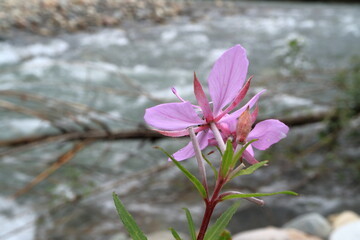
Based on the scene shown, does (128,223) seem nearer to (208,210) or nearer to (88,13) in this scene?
(208,210)

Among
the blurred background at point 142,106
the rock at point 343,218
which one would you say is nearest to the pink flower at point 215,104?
the blurred background at point 142,106

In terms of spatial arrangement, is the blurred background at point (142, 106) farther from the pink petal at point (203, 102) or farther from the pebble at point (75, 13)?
the pink petal at point (203, 102)

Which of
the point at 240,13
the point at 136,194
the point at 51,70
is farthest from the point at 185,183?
the point at 240,13

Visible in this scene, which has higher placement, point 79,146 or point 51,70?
point 79,146

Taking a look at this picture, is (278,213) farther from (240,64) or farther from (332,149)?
(240,64)

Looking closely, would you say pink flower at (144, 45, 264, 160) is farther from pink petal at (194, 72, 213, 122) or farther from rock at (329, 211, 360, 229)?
rock at (329, 211, 360, 229)

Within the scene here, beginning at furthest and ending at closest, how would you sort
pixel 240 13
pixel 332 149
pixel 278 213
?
pixel 240 13
pixel 332 149
pixel 278 213

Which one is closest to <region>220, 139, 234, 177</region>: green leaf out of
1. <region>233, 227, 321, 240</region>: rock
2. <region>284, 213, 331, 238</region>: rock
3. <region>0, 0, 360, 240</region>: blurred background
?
<region>233, 227, 321, 240</region>: rock
